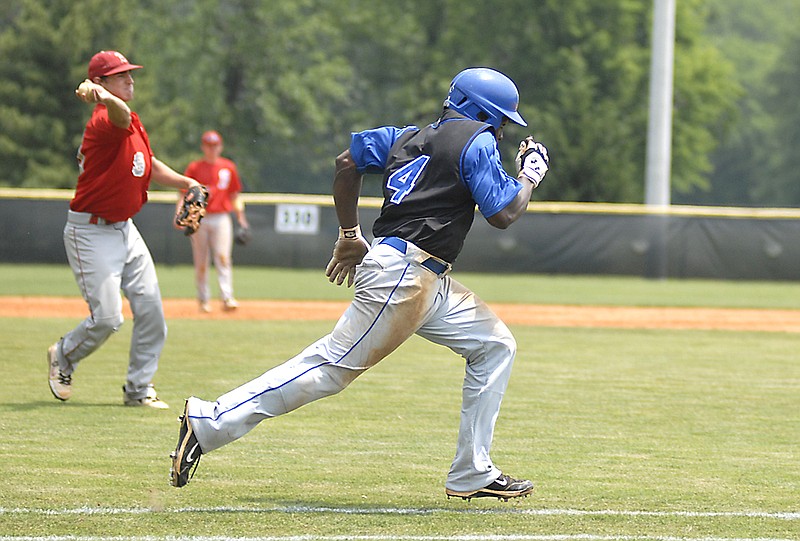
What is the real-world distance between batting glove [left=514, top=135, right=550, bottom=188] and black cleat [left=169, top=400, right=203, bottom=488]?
1739mm

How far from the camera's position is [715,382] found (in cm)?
991

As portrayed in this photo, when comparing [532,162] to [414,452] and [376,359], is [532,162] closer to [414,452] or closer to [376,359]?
[376,359]

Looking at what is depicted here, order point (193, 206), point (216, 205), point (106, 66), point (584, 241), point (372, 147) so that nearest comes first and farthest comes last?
point (372, 147)
point (106, 66)
point (193, 206)
point (216, 205)
point (584, 241)

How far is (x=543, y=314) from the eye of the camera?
1658cm

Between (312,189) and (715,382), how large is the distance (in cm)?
5446

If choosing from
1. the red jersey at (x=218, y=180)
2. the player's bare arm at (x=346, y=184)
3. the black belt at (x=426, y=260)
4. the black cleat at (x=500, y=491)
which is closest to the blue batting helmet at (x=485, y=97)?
the player's bare arm at (x=346, y=184)

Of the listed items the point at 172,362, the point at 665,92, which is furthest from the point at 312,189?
the point at 172,362

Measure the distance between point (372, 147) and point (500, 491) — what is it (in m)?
1.58

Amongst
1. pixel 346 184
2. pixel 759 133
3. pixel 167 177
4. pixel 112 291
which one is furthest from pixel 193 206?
pixel 759 133

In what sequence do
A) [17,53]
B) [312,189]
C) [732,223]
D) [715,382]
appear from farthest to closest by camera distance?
[312,189] < [17,53] < [732,223] < [715,382]

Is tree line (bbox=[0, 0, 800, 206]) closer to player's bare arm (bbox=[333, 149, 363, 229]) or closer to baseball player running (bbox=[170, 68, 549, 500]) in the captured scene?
player's bare arm (bbox=[333, 149, 363, 229])

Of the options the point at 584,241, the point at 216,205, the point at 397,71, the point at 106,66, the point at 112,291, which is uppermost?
the point at 397,71

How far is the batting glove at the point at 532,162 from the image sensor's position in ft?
17.9

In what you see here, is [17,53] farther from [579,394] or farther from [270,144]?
[579,394]
